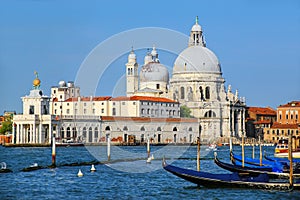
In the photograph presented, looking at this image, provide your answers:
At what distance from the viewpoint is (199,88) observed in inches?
4158

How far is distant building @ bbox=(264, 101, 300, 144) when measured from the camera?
100 meters

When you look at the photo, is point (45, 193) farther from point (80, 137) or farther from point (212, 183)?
point (80, 137)

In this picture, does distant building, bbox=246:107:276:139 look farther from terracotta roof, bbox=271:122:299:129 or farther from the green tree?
the green tree

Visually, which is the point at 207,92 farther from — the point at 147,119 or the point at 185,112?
the point at 147,119

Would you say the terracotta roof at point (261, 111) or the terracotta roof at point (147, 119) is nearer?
the terracotta roof at point (147, 119)

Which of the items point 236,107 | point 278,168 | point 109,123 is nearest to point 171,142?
point 109,123

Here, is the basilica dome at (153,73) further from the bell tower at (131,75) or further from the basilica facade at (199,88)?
the bell tower at (131,75)

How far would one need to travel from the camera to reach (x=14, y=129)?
79625 mm

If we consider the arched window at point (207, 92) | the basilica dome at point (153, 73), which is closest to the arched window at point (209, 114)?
the arched window at point (207, 92)

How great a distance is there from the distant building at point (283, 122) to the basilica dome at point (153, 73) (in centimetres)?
1510

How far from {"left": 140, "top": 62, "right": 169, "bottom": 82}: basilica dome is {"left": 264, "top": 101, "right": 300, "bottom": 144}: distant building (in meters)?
15.1

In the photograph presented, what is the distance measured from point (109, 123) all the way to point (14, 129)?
10.6 meters

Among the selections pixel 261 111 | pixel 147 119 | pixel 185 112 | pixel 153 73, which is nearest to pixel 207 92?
pixel 185 112

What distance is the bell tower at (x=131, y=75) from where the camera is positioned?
108162 mm
